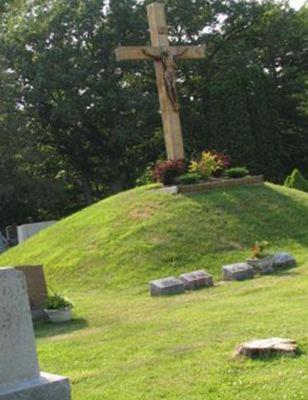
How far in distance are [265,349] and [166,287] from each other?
19.1 feet

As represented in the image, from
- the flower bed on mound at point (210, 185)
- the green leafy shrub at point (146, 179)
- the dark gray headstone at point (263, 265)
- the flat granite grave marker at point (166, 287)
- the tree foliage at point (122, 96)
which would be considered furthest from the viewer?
the tree foliage at point (122, 96)

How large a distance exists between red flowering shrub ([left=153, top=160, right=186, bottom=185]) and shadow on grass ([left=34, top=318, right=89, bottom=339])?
8.33m

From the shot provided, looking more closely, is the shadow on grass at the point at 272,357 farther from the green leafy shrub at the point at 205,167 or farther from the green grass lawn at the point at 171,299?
the green leafy shrub at the point at 205,167

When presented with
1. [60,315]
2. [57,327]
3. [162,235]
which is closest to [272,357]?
[57,327]

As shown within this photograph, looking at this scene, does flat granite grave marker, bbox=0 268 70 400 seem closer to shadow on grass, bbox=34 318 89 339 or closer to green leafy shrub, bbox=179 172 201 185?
shadow on grass, bbox=34 318 89 339

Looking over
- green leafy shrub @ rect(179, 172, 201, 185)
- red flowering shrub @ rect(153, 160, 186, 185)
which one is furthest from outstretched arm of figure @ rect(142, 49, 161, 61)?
green leafy shrub @ rect(179, 172, 201, 185)

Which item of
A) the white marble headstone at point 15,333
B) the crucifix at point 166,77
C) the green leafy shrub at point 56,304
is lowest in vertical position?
the green leafy shrub at point 56,304

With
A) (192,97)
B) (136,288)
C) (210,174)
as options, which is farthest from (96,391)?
(192,97)

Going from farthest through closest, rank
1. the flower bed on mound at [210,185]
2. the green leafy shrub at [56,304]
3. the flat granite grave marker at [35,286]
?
the flower bed on mound at [210,185] → the flat granite grave marker at [35,286] → the green leafy shrub at [56,304]

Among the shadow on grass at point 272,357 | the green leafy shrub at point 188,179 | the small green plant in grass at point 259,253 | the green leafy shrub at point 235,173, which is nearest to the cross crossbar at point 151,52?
the green leafy shrub at point 188,179

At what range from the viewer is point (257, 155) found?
32.7m

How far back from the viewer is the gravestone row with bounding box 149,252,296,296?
11.4 m

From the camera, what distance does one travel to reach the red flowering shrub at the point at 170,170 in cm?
1778

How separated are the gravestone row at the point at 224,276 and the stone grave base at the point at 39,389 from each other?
7073mm
